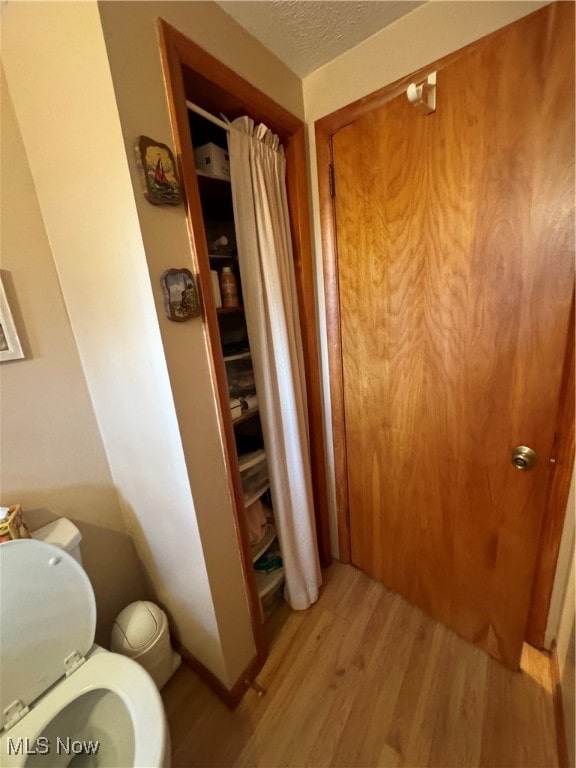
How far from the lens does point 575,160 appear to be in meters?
0.74

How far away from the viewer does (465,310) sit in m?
0.96

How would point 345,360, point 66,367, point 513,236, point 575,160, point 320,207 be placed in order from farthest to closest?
1. point 345,360
2. point 320,207
3. point 66,367
4. point 513,236
5. point 575,160

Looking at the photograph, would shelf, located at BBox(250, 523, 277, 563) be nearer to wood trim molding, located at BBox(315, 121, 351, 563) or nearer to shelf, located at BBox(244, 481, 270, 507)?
shelf, located at BBox(244, 481, 270, 507)

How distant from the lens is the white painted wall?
2.34 ft

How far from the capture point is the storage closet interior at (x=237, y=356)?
111 cm

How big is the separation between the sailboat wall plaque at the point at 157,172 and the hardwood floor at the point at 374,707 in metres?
1.70

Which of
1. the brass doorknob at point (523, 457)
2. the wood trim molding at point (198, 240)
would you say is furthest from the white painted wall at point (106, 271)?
the brass doorknob at point (523, 457)

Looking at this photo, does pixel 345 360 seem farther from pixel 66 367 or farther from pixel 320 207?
pixel 66 367

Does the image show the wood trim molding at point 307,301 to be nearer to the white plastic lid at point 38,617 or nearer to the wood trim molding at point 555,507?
the wood trim molding at point 555,507

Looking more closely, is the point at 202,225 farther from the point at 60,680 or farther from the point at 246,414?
the point at 60,680

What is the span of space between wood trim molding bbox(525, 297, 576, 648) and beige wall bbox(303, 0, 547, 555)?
0.83 m

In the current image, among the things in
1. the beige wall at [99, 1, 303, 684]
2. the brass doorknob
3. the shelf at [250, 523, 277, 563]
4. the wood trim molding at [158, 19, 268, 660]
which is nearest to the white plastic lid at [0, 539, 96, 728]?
the beige wall at [99, 1, 303, 684]

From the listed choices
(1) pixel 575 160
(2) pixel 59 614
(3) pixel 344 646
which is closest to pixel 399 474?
(3) pixel 344 646

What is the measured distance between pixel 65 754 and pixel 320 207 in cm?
199
